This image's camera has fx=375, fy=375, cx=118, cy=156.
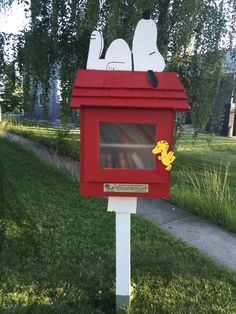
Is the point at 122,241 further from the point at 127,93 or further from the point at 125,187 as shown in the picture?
the point at 127,93

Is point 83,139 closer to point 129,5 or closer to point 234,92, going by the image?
point 129,5

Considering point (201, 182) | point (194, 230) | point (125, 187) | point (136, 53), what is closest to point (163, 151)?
point (125, 187)

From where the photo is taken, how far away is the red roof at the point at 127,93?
2289 millimetres

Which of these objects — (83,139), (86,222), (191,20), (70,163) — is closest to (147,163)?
(83,139)

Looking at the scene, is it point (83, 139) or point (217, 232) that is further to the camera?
point (217, 232)

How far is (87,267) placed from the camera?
331 centimetres

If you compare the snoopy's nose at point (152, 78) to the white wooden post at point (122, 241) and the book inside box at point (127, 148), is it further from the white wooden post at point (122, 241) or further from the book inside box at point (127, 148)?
the white wooden post at point (122, 241)

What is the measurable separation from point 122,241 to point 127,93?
1046mm

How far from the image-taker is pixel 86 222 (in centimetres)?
445

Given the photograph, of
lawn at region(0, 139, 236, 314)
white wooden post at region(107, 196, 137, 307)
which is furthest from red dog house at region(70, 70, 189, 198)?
lawn at region(0, 139, 236, 314)

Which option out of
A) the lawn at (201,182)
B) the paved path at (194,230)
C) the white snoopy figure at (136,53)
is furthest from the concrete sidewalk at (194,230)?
the white snoopy figure at (136,53)

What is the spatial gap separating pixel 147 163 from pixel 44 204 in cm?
303

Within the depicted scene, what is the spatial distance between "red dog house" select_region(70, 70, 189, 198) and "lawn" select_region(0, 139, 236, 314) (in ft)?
3.07

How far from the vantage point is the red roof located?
7.51 ft
